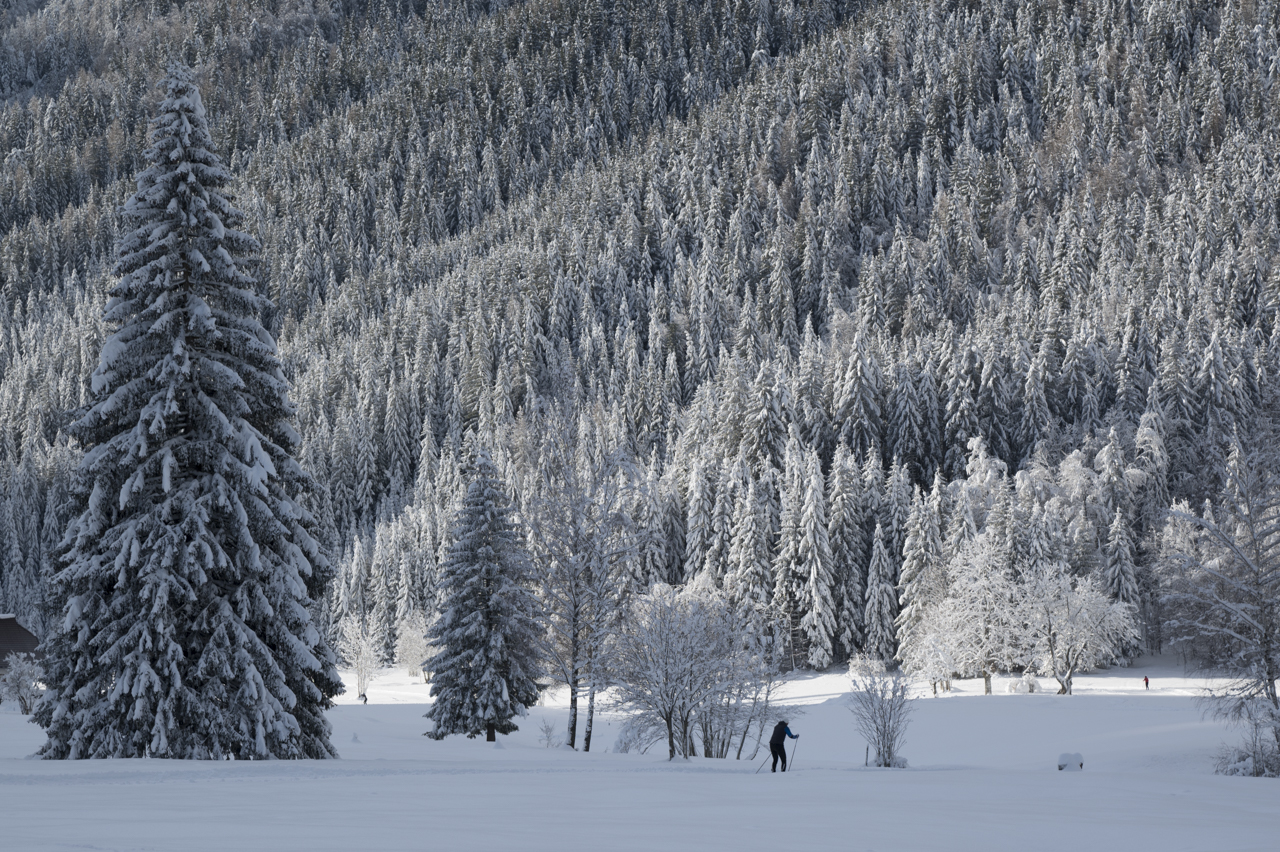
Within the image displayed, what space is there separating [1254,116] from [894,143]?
5423 cm

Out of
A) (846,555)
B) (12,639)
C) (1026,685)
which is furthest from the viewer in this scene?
(846,555)

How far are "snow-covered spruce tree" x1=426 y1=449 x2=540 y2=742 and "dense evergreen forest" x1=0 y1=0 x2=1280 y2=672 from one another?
2544 mm

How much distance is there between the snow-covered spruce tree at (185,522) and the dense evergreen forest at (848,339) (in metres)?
1.28

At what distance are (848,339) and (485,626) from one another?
9461 centimetres

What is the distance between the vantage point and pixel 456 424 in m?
131

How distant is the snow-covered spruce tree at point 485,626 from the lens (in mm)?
32562

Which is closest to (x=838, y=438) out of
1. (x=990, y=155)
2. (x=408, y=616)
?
(x=408, y=616)

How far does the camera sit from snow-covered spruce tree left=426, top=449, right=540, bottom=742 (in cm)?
3256

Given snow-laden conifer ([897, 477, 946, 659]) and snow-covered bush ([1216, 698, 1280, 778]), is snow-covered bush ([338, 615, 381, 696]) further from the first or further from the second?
snow-covered bush ([1216, 698, 1280, 778])

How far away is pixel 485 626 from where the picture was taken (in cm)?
3316

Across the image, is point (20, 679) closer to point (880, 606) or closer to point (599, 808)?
point (599, 808)

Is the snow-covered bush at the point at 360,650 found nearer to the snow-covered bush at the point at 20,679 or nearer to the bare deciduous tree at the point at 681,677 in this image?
the snow-covered bush at the point at 20,679

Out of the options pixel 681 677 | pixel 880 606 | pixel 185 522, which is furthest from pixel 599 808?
pixel 880 606

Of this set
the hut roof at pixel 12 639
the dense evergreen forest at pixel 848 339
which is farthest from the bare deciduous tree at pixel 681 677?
the hut roof at pixel 12 639
